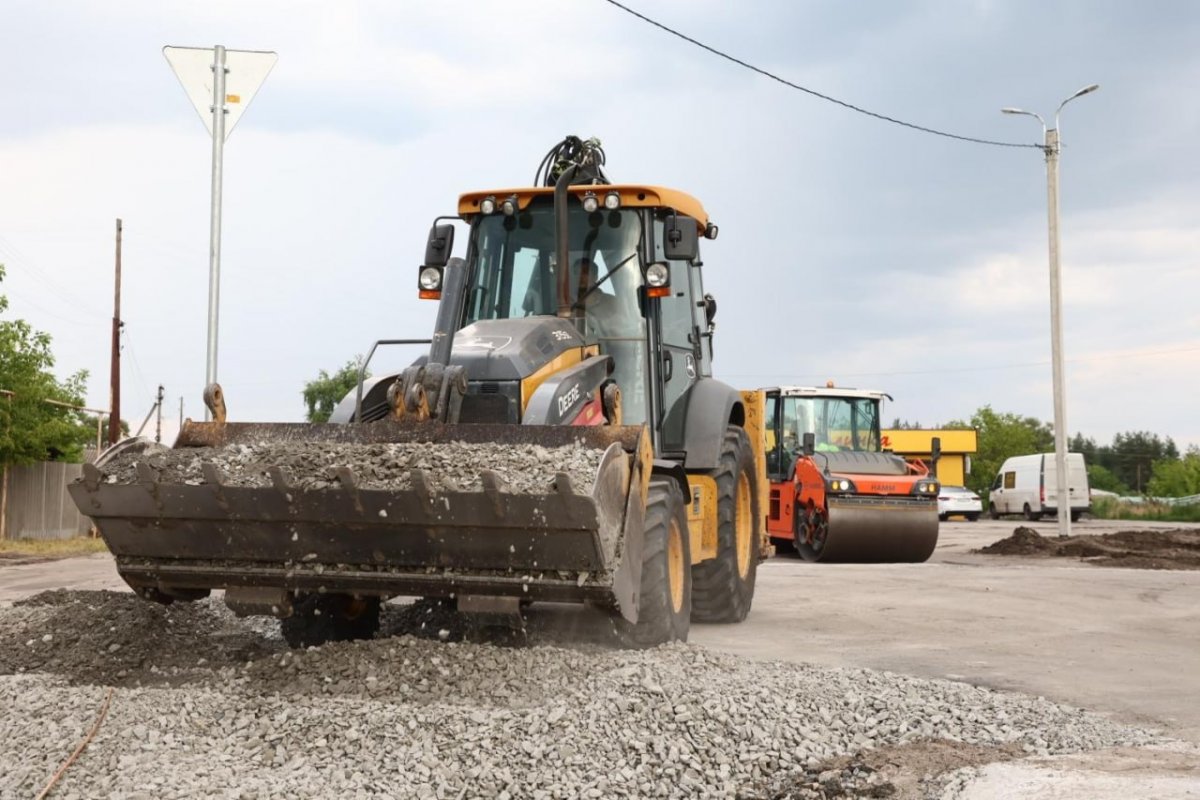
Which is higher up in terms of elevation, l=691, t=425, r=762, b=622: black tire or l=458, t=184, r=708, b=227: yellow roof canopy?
l=458, t=184, r=708, b=227: yellow roof canopy

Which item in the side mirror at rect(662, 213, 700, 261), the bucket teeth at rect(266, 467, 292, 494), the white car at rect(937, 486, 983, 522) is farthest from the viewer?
the white car at rect(937, 486, 983, 522)

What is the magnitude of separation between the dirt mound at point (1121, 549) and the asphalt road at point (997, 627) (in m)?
2.03

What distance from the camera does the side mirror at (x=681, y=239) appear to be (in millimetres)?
8383

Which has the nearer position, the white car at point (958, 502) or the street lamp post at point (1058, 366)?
the street lamp post at point (1058, 366)

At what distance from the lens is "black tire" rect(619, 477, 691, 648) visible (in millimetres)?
7207

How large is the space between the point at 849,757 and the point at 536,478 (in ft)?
6.45

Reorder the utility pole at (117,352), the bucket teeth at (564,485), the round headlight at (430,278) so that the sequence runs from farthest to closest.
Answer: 1. the utility pole at (117,352)
2. the round headlight at (430,278)
3. the bucket teeth at (564,485)

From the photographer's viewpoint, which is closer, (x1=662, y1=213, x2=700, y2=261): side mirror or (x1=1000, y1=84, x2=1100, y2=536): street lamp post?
(x1=662, y1=213, x2=700, y2=261): side mirror

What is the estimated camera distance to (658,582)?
23.8 feet

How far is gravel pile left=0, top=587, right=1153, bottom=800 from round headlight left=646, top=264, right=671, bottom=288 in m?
2.72

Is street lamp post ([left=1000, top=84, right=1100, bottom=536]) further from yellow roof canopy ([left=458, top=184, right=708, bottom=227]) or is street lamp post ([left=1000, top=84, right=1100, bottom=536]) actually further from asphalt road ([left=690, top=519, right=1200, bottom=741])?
yellow roof canopy ([left=458, top=184, right=708, bottom=227])

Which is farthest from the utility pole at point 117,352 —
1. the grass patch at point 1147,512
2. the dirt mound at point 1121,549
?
the grass patch at point 1147,512

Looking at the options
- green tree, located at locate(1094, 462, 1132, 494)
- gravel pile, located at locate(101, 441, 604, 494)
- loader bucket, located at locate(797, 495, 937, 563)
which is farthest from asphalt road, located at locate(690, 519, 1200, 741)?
green tree, located at locate(1094, 462, 1132, 494)

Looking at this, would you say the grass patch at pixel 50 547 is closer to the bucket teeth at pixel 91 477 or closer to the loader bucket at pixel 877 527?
the loader bucket at pixel 877 527
